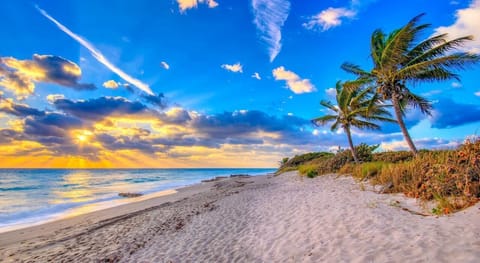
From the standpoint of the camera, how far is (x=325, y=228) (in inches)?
246

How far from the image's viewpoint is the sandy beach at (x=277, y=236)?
4.45m

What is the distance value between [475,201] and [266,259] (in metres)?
5.23

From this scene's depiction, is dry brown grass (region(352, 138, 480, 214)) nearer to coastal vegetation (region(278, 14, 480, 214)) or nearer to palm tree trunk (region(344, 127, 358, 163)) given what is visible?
coastal vegetation (region(278, 14, 480, 214))

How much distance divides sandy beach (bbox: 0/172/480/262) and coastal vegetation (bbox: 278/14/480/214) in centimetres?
89

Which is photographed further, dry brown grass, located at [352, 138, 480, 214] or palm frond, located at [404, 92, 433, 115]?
palm frond, located at [404, 92, 433, 115]

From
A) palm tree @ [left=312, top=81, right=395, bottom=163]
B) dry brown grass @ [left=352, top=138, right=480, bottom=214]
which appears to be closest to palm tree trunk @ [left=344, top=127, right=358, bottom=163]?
palm tree @ [left=312, top=81, right=395, bottom=163]

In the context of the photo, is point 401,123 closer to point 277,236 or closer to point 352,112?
point 352,112

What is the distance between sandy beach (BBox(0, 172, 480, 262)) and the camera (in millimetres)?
4445

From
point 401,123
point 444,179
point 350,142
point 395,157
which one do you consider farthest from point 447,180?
point 350,142

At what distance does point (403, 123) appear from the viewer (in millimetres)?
15320

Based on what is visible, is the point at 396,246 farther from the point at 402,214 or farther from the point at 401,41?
the point at 401,41

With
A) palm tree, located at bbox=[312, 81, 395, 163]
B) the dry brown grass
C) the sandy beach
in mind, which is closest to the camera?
the sandy beach

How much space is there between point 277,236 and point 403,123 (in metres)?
12.9

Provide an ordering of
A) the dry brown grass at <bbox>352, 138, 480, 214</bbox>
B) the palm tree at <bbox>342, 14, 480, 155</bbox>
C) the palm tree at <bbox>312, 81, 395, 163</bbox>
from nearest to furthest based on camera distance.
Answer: the dry brown grass at <bbox>352, 138, 480, 214</bbox>
the palm tree at <bbox>342, 14, 480, 155</bbox>
the palm tree at <bbox>312, 81, 395, 163</bbox>
